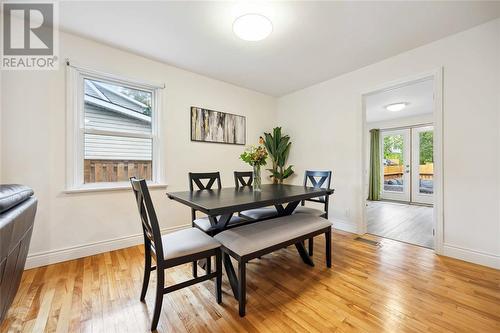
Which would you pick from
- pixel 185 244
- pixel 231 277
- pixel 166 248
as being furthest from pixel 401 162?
pixel 166 248

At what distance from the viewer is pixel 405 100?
4352 mm

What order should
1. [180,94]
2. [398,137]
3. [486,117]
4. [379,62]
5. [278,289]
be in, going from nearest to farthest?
[278,289], [486,117], [379,62], [180,94], [398,137]

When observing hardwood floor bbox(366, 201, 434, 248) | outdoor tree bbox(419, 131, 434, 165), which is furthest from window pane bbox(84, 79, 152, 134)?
outdoor tree bbox(419, 131, 434, 165)

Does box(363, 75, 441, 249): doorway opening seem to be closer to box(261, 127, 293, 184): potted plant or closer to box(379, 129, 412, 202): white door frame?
box(379, 129, 412, 202): white door frame

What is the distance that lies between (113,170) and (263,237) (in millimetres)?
2196

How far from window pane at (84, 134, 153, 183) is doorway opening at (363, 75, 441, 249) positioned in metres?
3.55

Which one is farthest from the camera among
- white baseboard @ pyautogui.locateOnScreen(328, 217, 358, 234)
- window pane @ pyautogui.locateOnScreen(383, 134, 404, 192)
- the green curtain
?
the green curtain

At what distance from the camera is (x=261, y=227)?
1.82 m

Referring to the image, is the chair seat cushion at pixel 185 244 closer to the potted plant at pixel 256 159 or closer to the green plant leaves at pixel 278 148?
the potted plant at pixel 256 159

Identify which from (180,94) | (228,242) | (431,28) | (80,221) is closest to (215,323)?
(228,242)

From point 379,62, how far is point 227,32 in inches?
85.2

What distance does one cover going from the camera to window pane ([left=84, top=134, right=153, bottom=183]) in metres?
2.48

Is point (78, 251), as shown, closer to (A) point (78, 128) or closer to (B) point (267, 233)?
(A) point (78, 128)

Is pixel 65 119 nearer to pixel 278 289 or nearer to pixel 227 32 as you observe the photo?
pixel 227 32
